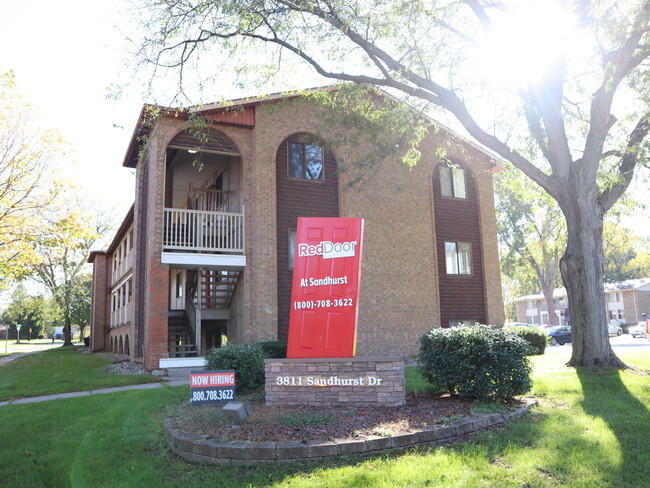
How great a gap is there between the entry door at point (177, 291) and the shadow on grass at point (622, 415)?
49.1 feet

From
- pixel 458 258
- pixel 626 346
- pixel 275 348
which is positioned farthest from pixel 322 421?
pixel 626 346

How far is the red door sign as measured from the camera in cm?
879

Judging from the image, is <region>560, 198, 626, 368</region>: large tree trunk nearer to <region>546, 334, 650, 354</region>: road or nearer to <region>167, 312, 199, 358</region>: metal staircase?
<region>546, 334, 650, 354</region>: road

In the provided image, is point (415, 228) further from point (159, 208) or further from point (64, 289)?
point (64, 289)

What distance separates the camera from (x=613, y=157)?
48.0ft

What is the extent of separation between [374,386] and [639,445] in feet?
11.2

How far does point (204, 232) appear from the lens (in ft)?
54.5

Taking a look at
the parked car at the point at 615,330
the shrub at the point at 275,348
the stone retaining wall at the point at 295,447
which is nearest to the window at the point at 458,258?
the shrub at the point at 275,348

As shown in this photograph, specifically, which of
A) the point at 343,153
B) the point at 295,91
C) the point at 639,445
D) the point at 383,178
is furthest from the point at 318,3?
the point at 639,445

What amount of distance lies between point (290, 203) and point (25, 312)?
252 ft

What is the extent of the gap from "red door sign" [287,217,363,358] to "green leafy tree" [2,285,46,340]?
65270mm

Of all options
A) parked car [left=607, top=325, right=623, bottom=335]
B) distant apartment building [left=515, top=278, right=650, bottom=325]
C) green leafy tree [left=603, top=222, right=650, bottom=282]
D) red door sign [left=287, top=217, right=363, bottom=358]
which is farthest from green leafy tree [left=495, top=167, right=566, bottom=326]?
red door sign [left=287, top=217, right=363, bottom=358]

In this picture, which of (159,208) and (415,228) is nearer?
(159,208)

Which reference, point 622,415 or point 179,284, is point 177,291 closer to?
point 179,284
